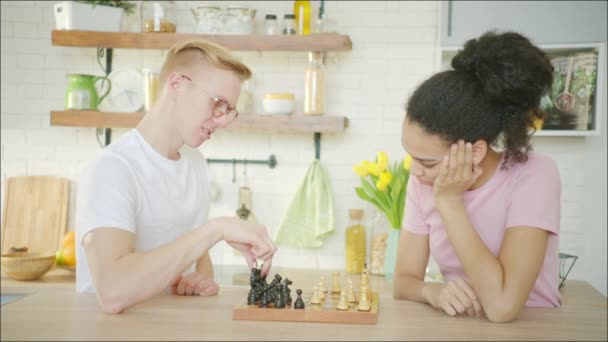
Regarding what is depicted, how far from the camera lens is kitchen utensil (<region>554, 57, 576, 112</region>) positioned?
343 cm

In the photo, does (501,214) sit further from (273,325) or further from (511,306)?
(273,325)

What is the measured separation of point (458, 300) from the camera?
1.62 m

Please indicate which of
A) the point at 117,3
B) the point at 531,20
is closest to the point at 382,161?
the point at 531,20

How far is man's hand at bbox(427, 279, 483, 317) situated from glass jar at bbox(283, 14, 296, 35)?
2.28 meters

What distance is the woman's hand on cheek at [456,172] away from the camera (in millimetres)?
1727

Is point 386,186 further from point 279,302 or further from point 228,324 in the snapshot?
point 228,324

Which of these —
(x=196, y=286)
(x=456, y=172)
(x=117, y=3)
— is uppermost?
(x=117, y=3)

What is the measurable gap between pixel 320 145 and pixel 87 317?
2.45 meters

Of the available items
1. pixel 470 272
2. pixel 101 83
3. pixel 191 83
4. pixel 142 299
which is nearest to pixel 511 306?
pixel 470 272

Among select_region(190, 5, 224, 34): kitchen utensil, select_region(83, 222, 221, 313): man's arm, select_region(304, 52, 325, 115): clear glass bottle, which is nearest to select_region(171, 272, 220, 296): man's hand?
select_region(83, 222, 221, 313): man's arm

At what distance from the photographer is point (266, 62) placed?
3.84 meters

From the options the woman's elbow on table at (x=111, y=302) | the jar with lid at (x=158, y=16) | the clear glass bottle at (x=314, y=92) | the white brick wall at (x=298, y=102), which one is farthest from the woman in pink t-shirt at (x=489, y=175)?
the jar with lid at (x=158, y=16)

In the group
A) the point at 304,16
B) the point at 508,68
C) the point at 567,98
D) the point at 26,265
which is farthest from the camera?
the point at 304,16

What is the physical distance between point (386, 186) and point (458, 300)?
191 cm
